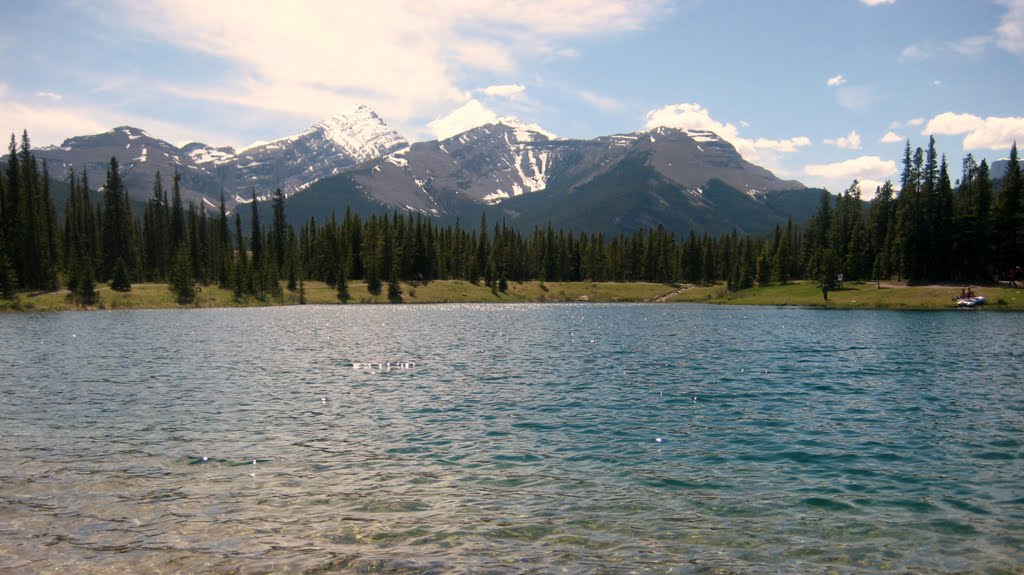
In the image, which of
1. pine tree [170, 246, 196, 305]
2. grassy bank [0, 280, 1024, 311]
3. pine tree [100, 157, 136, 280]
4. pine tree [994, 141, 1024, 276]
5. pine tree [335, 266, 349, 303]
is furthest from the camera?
pine tree [335, 266, 349, 303]

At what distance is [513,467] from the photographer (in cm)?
2117

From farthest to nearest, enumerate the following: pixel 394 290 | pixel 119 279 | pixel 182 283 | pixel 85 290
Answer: pixel 394 290 < pixel 182 283 < pixel 119 279 < pixel 85 290

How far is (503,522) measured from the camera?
16.1 metres

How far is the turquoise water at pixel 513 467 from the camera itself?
14203mm

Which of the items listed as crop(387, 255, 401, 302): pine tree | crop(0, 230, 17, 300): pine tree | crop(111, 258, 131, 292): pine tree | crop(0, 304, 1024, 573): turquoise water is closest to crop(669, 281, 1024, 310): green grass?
crop(387, 255, 401, 302): pine tree

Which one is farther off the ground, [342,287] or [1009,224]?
[1009,224]

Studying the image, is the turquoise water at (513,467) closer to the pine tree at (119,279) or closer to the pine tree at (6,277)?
the pine tree at (6,277)

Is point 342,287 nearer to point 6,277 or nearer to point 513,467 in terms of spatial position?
point 6,277

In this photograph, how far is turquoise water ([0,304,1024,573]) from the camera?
46.6 feet

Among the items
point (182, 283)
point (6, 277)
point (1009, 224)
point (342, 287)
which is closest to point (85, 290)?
point (6, 277)

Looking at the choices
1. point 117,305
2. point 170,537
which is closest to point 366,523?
point 170,537

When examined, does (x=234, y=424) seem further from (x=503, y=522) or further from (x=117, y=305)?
(x=117, y=305)

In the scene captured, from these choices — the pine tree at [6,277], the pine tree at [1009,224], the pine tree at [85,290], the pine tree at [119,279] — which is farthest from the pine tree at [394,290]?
the pine tree at [1009,224]

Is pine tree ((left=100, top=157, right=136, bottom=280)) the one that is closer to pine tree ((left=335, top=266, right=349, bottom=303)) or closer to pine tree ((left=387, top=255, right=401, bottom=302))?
pine tree ((left=335, top=266, right=349, bottom=303))
